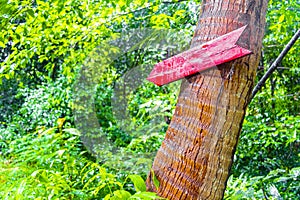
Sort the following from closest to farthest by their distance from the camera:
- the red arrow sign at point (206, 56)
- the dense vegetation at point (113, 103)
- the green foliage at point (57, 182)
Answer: the red arrow sign at point (206, 56) < the green foliage at point (57, 182) < the dense vegetation at point (113, 103)

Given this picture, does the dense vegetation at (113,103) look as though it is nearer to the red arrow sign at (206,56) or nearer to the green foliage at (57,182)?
the green foliage at (57,182)

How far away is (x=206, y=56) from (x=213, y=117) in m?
0.16

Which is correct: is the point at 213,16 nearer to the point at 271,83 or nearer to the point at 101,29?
the point at 101,29

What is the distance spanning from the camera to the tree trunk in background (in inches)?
39.8

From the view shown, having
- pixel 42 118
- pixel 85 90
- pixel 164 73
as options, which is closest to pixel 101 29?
pixel 85 90

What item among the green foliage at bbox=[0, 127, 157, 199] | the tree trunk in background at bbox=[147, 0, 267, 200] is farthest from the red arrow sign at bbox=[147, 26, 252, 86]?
the green foliage at bbox=[0, 127, 157, 199]

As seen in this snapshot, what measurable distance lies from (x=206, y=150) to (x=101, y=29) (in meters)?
1.68

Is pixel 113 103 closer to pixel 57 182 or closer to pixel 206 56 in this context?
pixel 57 182

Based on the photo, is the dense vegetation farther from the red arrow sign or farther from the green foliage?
the red arrow sign

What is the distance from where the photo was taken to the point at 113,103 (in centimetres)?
271

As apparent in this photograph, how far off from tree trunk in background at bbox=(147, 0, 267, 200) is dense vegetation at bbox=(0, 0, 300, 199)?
0.10 meters

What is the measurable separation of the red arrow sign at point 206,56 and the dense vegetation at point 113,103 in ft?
1.08

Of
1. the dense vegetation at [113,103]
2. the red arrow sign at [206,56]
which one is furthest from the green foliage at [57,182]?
the red arrow sign at [206,56]

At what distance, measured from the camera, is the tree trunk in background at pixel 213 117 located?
39.8 inches
